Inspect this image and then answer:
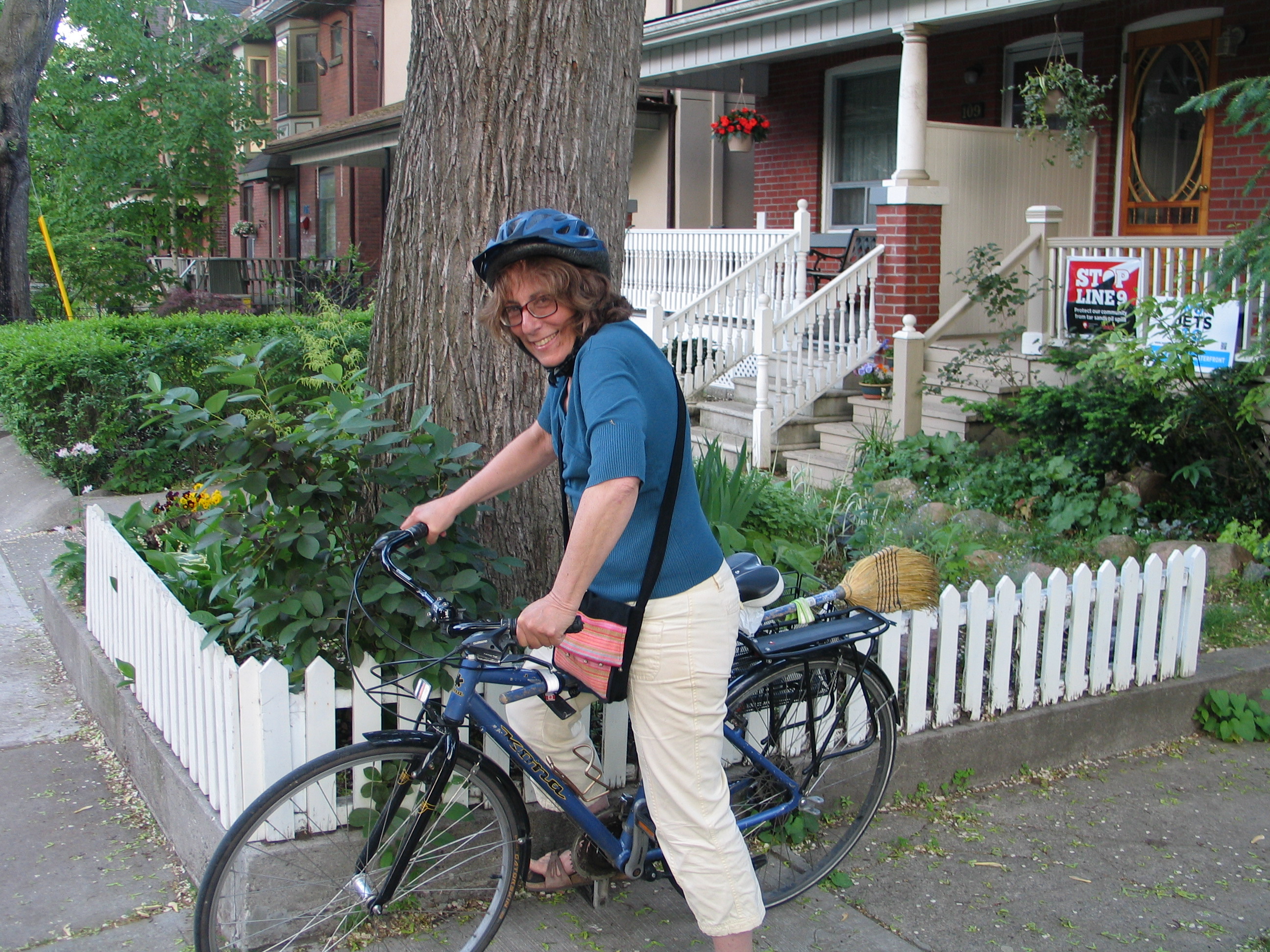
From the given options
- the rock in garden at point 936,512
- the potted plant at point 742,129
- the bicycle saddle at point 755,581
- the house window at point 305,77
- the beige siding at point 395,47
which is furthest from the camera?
the house window at point 305,77

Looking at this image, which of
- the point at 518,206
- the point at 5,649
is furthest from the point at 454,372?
the point at 5,649

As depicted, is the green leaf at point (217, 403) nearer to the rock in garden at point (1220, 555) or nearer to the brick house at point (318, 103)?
the rock in garden at point (1220, 555)

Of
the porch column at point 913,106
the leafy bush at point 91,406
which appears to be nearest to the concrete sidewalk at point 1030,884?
the leafy bush at point 91,406

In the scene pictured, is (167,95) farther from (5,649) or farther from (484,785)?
(484,785)

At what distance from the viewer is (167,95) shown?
66.7ft

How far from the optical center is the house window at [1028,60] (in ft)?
33.2

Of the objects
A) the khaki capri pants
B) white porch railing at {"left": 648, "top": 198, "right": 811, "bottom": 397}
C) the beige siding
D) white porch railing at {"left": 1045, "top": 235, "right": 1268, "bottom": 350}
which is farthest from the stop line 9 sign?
the beige siding

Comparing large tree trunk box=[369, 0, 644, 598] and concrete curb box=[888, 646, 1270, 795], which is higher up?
large tree trunk box=[369, 0, 644, 598]

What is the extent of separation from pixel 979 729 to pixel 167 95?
793 inches

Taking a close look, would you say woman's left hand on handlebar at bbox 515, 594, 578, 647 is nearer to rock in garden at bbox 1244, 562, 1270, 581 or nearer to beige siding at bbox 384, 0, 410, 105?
rock in garden at bbox 1244, 562, 1270, 581

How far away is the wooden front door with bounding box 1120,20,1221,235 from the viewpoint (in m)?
9.30

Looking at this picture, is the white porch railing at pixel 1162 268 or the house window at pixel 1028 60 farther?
the house window at pixel 1028 60

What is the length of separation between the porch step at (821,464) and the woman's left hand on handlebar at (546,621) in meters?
6.41

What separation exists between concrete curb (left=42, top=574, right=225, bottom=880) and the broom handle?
160cm
